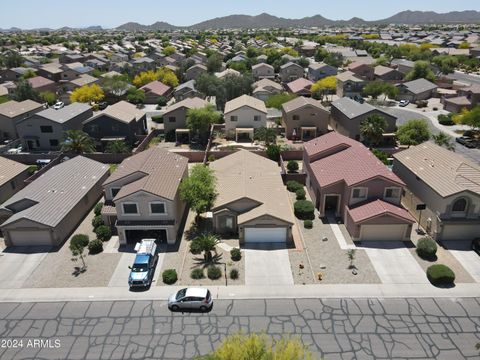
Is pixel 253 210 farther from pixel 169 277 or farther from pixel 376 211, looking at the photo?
pixel 376 211

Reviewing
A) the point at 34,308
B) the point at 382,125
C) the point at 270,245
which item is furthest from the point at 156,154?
the point at 382,125

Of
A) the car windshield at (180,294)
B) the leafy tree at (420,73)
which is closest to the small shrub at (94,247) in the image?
the car windshield at (180,294)

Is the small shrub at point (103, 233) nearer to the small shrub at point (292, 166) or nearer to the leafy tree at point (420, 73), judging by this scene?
the small shrub at point (292, 166)

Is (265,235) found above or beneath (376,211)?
beneath

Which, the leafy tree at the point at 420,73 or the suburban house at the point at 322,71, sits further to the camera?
the suburban house at the point at 322,71

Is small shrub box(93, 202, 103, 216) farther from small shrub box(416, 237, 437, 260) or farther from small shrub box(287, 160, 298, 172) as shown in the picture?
small shrub box(416, 237, 437, 260)

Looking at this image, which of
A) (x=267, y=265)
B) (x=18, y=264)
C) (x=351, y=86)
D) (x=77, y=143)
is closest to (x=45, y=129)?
(x=77, y=143)

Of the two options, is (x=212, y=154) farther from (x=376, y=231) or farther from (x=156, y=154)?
(x=376, y=231)
